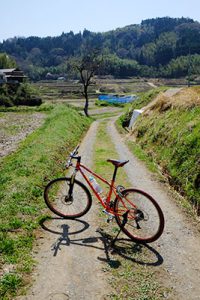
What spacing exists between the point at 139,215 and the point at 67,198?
297 cm

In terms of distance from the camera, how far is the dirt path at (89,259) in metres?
8.22

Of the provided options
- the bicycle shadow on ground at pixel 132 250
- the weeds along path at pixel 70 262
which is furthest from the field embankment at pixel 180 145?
the weeds along path at pixel 70 262

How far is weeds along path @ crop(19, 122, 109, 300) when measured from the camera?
815cm

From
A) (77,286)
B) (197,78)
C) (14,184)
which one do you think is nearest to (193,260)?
(77,286)

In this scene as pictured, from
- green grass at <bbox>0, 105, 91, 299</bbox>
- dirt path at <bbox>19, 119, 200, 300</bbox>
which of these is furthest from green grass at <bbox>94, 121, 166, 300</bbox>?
green grass at <bbox>0, 105, 91, 299</bbox>

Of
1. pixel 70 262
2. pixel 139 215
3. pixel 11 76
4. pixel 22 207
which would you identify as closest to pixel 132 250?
pixel 139 215

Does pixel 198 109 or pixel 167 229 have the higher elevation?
pixel 198 109

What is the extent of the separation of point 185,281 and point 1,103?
84749mm

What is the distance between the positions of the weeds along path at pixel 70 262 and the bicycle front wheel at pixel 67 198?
0.32 m

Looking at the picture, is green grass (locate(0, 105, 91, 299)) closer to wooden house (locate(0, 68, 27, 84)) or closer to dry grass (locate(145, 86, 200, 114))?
dry grass (locate(145, 86, 200, 114))

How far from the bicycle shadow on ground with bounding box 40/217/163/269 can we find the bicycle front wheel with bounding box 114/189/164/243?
0.33 meters

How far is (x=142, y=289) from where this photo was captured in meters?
8.35

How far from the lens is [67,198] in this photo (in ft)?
→ 40.7

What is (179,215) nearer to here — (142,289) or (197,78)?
(142,289)
